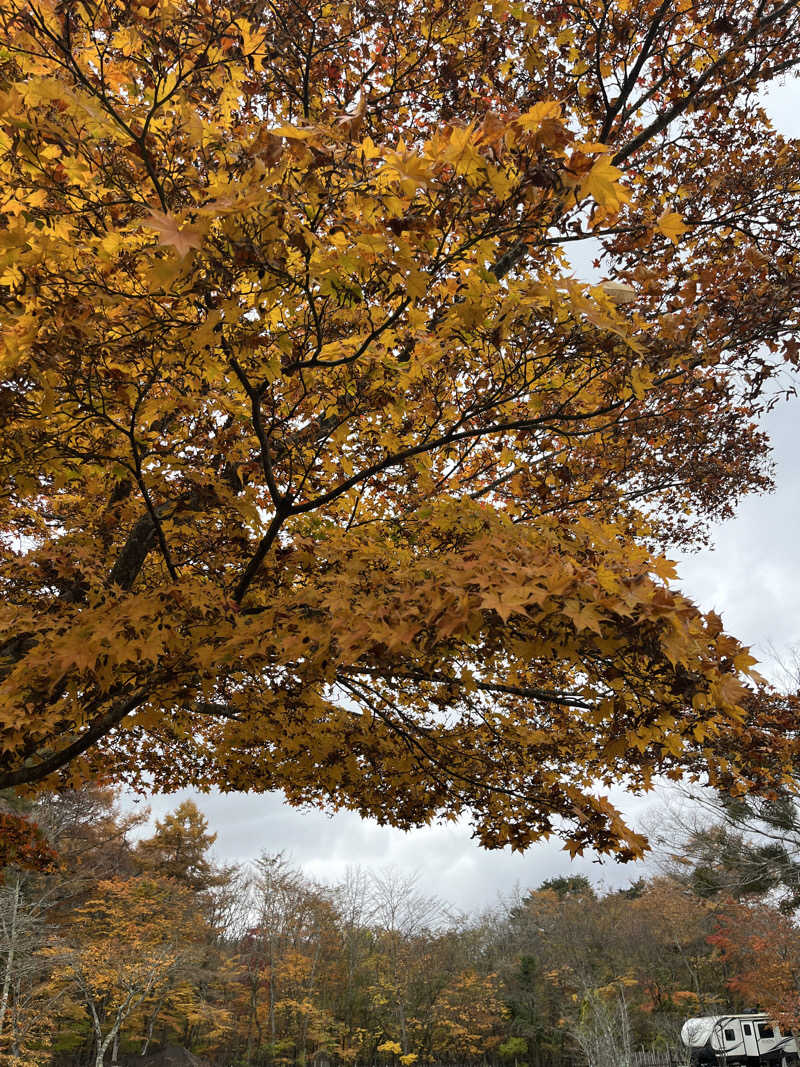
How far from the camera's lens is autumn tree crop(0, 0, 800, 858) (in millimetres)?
2182

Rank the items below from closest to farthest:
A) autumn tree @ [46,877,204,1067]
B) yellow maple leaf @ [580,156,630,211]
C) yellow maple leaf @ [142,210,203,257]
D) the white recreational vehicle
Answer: yellow maple leaf @ [142,210,203,257]
yellow maple leaf @ [580,156,630,211]
autumn tree @ [46,877,204,1067]
the white recreational vehicle

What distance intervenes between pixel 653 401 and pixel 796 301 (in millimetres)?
2317

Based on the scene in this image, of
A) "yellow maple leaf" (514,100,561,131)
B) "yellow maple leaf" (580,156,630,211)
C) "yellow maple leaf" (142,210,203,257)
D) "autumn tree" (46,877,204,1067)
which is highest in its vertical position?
"yellow maple leaf" (514,100,561,131)

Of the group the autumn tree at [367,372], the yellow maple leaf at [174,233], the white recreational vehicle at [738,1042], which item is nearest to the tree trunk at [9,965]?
the autumn tree at [367,372]

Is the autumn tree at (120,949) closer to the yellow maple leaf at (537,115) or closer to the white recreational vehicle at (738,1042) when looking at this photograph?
the white recreational vehicle at (738,1042)

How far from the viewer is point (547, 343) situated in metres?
3.10

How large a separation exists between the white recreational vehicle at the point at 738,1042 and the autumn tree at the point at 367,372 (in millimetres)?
25657

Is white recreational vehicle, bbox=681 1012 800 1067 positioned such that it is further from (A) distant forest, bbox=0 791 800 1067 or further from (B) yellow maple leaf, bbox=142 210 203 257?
(B) yellow maple leaf, bbox=142 210 203 257

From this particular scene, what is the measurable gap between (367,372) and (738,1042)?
3187 centimetres

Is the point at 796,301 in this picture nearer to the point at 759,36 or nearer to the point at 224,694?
the point at 759,36

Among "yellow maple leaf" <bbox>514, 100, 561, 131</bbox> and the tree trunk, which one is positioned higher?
"yellow maple leaf" <bbox>514, 100, 561, 131</bbox>

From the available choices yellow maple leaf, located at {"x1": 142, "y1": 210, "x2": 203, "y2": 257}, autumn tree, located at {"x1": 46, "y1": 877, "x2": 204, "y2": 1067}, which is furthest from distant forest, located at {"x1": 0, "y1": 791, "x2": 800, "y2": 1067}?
yellow maple leaf, located at {"x1": 142, "y1": 210, "x2": 203, "y2": 257}

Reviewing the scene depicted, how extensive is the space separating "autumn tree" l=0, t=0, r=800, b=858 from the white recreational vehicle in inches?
1010

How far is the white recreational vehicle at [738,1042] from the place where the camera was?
75.7 feet
